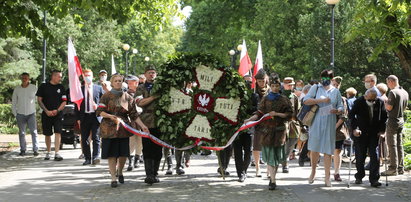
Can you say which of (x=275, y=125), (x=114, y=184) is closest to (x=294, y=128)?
(x=275, y=125)

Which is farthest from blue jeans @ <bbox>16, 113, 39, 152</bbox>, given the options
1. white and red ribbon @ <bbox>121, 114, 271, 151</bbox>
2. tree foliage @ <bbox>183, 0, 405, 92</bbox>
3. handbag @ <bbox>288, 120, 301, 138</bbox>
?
tree foliage @ <bbox>183, 0, 405, 92</bbox>

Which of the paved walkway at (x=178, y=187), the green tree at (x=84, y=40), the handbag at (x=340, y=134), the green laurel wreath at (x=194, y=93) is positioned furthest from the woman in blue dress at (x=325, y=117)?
the green tree at (x=84, y=40)

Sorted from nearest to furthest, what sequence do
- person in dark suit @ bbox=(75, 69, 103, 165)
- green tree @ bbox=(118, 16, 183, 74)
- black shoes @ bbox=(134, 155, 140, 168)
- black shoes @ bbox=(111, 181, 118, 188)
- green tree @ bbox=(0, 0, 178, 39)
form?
black shoes @ bbox=(111, 181, 118, 188)
black shoes @ bbox=(134, 155, 140, 168)
person in dark suit @ bbox=(75, 69, 103, 165)
green tree @ bbox=(0, 0, 178, 39)
green tree @ bbox=(118, 16, 183, 74)

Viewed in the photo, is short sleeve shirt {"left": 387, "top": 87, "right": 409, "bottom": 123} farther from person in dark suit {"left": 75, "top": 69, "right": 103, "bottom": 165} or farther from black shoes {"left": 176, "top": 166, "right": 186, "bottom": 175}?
person in dark suit {"left": 75, "top": 69, "right": 103, "bottom": 165}

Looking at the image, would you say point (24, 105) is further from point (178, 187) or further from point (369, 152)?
point (369, 152)

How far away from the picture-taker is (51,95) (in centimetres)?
1502

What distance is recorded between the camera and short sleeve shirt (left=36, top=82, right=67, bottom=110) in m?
15.0

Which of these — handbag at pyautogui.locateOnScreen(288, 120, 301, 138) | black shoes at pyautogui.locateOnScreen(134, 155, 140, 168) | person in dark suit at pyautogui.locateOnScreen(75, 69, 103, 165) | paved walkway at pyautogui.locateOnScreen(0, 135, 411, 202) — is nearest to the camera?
paved walkway at pyautogui.locateOnScreen(0, 135, 411, 202)

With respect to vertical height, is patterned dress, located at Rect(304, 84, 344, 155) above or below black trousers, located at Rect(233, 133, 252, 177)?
above

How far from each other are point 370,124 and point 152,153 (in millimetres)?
3675

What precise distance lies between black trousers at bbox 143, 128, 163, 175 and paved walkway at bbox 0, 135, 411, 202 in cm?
29

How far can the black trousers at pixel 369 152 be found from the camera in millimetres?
10477

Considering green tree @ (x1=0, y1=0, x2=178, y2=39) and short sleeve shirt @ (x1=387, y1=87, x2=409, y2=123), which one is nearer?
short sleeve shirt @ (x1=387, y1=87, x2=409, y2=123)

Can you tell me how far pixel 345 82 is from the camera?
28953mm
